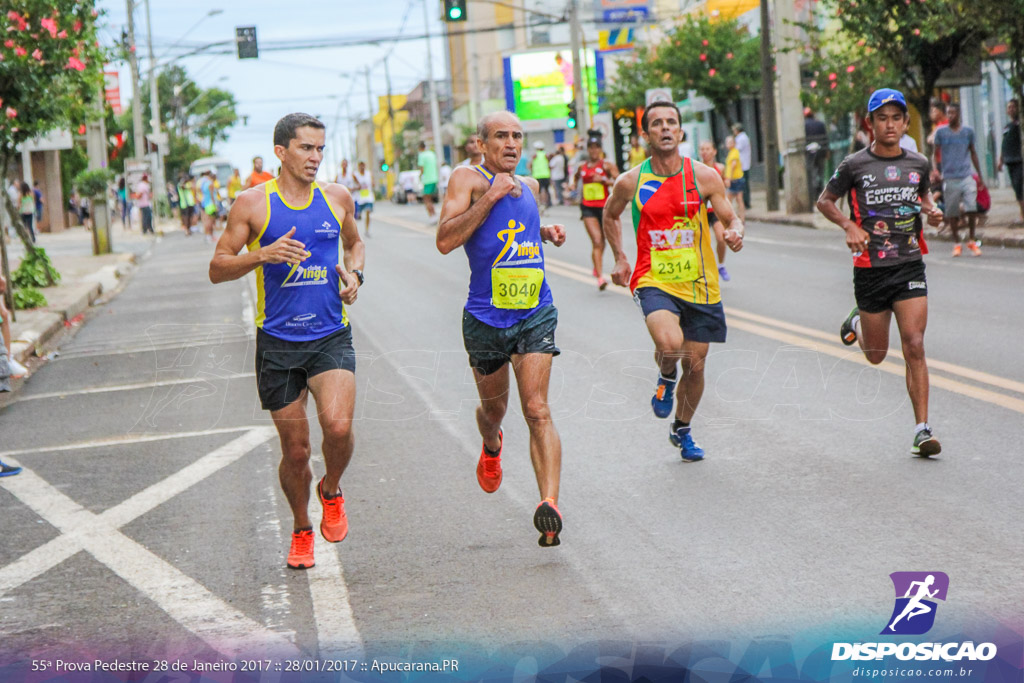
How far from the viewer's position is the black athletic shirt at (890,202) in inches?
292

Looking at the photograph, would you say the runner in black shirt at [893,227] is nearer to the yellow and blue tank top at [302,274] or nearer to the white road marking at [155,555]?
the yellow and blue tank top at [302,274]

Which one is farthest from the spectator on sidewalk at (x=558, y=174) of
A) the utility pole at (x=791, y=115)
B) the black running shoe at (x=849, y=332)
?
the black running shoe at (x=849, y=332)

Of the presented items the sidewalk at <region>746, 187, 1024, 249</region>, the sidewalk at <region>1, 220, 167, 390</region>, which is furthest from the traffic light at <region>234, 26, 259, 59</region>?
the sidewalk at <region>746, 187, 1024, 249</region>

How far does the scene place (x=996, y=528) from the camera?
18.5 feet

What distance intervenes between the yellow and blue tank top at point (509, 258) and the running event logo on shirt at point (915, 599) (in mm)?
1980

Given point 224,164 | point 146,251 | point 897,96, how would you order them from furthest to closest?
1. point 224,164
2. point 146,251
3. point 897,96

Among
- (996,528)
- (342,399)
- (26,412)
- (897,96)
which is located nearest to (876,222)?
(897,96)

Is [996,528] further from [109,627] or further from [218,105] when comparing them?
[218,105]

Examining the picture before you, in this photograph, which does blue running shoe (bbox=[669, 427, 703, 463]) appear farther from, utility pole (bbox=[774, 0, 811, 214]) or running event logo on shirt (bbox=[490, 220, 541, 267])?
utility pole (bbox=[774, 0, 811, 214])

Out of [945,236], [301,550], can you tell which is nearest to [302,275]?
[301,550]

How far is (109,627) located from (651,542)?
226 centimetres

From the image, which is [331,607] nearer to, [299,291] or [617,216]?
[299,291]

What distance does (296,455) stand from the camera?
5.82m

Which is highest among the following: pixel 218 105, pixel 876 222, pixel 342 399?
pixel 218 105
